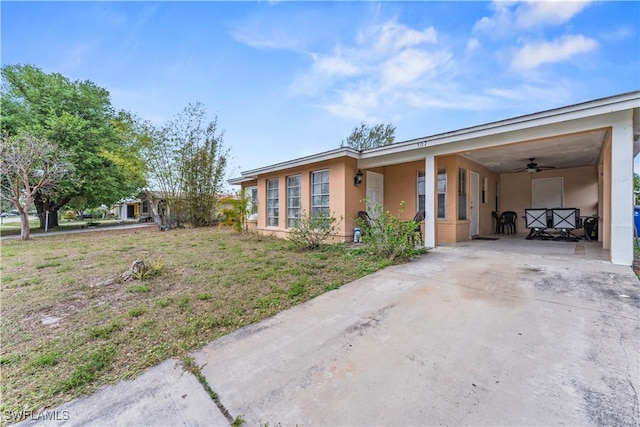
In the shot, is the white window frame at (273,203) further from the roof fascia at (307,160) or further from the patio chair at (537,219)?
the patio chair at (537,219)

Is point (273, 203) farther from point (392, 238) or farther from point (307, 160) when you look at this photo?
point (392, 238)

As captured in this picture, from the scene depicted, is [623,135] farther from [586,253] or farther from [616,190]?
[586,253]

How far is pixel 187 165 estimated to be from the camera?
13.9 metres

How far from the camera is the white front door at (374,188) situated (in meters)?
8.49

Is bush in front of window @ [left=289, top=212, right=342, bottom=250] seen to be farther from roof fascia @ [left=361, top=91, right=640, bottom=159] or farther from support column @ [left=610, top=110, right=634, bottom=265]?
support column @ [left=610, top=110, right=634, bottom=265]

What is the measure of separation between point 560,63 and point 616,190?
600cm

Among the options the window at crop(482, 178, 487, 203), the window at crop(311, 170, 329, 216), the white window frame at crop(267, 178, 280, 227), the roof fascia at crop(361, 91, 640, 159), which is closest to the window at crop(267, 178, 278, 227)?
the white window frame at crop(267, 178, 280, 227)

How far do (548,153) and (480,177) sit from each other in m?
2.08

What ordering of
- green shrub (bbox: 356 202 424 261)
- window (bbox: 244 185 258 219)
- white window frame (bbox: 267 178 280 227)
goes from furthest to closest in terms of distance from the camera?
1. window (bbox: 244 185 258 219)
2. white window frame (bbox: 267 178 280 227)
3. green shrub (bbox: 356 202 424 261)

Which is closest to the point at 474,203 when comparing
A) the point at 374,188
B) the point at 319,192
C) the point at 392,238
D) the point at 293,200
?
the point at 374,188

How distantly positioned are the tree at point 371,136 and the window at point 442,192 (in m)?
13.2

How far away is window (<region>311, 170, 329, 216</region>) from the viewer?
823cm

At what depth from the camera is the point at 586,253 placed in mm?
5488

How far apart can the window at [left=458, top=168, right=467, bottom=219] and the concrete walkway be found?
4.57 metres
